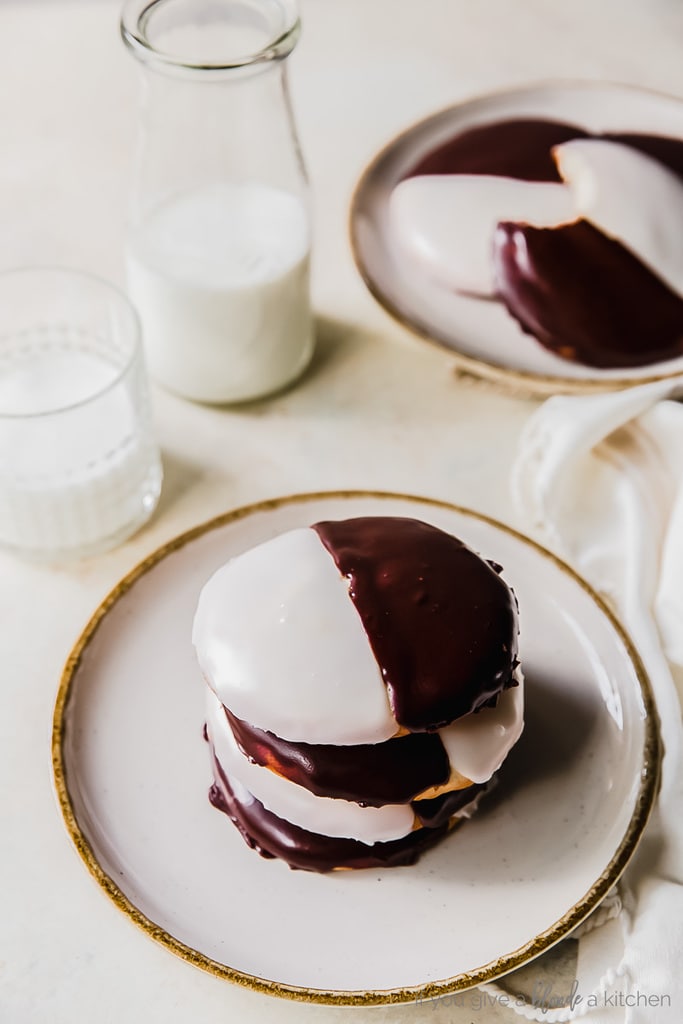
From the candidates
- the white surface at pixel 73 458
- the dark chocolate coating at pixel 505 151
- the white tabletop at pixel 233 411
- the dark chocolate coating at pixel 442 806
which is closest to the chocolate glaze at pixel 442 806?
the dark chocolate coating at pixel 442 806

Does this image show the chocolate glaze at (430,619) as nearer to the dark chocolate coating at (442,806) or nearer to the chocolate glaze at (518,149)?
the dark chocolate coating at (442,806)

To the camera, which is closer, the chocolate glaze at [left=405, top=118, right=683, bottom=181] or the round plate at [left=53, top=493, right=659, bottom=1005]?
the round plate at [left=53, top=493, right=659, bottom=1005]

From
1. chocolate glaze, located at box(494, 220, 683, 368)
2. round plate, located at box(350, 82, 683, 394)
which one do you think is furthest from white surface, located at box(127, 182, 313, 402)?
chocolate glaze, located at box(494, 220, 683, 368)

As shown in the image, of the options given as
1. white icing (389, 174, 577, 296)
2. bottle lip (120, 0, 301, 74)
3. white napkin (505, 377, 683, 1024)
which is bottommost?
white napkin (505, 377, 683, 1024)

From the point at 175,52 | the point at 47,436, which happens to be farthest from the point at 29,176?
the point at 47,436

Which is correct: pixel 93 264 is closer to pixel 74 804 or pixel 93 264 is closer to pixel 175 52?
pixel 175 52

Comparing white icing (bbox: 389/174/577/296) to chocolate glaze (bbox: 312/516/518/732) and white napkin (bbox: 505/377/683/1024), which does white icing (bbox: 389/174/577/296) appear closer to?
white napkin (bbox: 505/377/683/1024)
